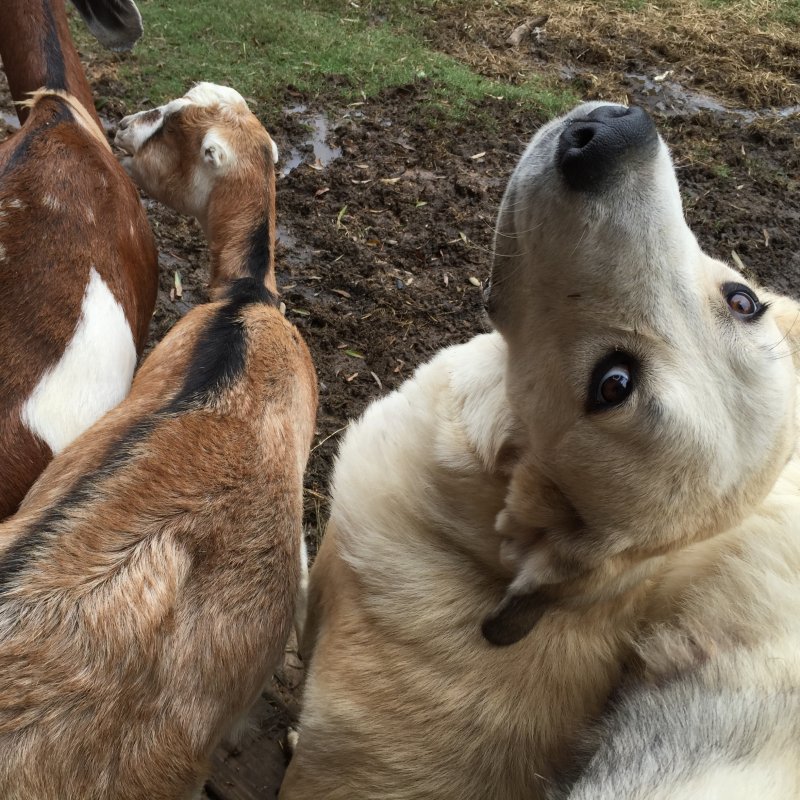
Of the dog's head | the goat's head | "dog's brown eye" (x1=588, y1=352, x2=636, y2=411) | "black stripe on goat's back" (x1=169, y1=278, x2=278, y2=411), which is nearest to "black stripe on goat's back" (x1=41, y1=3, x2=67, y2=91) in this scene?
the goat's head

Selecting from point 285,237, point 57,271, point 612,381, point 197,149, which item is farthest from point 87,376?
point 285,237

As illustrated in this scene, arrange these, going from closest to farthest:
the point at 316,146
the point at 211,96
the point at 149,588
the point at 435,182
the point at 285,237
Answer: the point at 149,588
the point at 211,96
the point at 285,237
the point at 435,182
the point at 316,146

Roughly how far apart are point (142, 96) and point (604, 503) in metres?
5.73

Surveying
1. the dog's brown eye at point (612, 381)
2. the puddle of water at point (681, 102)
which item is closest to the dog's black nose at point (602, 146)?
the dog's brown eye at point (612, 381)

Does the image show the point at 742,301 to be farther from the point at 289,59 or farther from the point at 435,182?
the point at 289,59

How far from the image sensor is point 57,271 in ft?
10.5

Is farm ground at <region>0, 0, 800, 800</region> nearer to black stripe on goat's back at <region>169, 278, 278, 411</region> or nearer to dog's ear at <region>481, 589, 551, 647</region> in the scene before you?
black stripe on goat's back at <region>169, 278, 278, 411</region>

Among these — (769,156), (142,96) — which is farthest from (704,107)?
(142,96)

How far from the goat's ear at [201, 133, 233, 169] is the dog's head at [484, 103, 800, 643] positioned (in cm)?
244

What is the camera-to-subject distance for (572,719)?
93.1 inches

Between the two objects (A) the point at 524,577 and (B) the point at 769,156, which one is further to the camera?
(B) the point at 769,156

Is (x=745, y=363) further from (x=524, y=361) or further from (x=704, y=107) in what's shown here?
(x=704, y=107)

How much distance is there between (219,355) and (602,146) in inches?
75.2

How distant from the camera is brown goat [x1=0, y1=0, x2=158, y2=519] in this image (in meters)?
2.94
